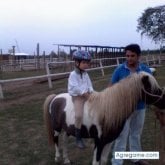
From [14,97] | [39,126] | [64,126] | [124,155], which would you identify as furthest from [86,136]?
[14,97]

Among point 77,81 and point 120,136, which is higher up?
point 77,81

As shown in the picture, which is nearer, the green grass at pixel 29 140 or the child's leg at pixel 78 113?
the child's leg at pixel 78 113

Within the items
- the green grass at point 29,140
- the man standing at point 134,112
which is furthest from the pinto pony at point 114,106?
the green grass at point 29,140

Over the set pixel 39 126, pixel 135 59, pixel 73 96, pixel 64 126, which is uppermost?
pixel 135 59

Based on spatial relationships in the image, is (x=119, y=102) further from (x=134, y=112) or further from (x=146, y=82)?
(x=134, y=112)

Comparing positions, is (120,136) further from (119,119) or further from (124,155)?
(124,155)

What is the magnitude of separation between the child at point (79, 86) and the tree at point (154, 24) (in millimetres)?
47386

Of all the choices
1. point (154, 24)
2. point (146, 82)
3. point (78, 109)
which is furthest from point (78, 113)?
point (154, 24)

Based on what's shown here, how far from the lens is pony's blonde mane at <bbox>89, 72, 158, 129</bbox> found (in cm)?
463

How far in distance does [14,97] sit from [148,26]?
4186 cm

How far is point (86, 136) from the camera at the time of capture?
4.97 metres

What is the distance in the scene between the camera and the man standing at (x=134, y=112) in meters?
4.93

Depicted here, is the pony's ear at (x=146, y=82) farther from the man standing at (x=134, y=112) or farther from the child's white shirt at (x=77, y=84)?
the child's white shirt at (x=77, y=84)

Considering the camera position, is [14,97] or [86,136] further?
[14,97]
